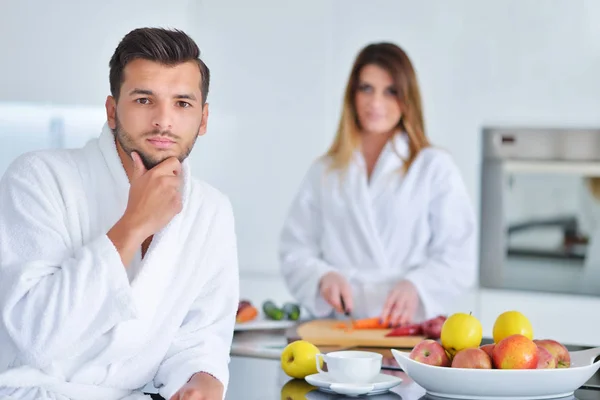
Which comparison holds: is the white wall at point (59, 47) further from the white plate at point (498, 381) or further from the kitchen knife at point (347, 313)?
the white plate at point (498, 381)

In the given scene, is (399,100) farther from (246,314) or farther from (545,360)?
(545,360)

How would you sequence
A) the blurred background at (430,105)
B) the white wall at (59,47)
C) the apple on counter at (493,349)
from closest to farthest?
the apple on counter at (493,349) < the white wall at (59,47) < the blurred background at (430,105)

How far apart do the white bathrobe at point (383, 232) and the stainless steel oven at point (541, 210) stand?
1279mm

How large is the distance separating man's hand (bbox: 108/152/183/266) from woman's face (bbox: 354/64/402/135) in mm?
1268

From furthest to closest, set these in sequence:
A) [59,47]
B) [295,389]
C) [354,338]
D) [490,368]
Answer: [59,47]
[354,338]
[295,389]
[490,368]

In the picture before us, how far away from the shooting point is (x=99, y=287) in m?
1.59

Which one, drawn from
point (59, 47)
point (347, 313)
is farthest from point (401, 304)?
point (59, 47)

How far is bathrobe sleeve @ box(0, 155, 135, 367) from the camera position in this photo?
157 cm

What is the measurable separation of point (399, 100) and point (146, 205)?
144cm

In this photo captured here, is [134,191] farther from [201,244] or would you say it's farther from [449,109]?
[449,109]

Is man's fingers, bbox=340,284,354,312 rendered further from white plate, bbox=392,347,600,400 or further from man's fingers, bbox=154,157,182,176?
man's fingers, bbox=154,157,182,176

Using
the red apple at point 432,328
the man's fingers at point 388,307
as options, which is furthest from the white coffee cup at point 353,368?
the man's fingers at point 388,307

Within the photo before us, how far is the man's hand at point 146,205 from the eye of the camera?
1.65m

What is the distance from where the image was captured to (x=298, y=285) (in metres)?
2.91
